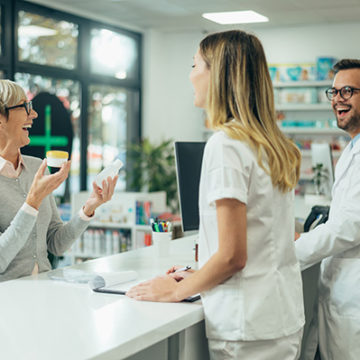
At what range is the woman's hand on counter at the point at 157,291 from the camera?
167cm

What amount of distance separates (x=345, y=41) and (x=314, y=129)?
44.9 inches

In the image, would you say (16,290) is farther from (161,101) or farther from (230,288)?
(161,101)

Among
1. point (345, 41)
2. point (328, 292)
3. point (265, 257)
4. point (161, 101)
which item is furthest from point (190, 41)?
point (265, 257)

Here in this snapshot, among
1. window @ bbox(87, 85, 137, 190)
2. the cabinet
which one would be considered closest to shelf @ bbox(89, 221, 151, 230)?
the cabinet

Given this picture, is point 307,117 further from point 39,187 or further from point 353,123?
point 39,187

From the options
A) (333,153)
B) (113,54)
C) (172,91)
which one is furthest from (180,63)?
(333,153)

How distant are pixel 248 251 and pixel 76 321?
47 cm

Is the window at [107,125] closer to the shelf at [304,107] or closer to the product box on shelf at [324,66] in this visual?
the shelf at [304,107]

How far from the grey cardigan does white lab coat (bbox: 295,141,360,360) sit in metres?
0.89

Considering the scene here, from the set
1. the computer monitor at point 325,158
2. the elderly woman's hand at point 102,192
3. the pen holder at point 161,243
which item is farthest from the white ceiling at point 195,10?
the elderly woman's hand at point 102,192

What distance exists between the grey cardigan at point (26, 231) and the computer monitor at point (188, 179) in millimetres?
453

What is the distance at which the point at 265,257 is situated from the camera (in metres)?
1.53

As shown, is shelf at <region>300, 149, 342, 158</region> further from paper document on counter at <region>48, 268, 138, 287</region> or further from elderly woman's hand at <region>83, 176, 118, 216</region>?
paper document on counter at <region>48, 268, 138, 287</region>

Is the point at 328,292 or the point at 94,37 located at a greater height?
the point at 94,37
